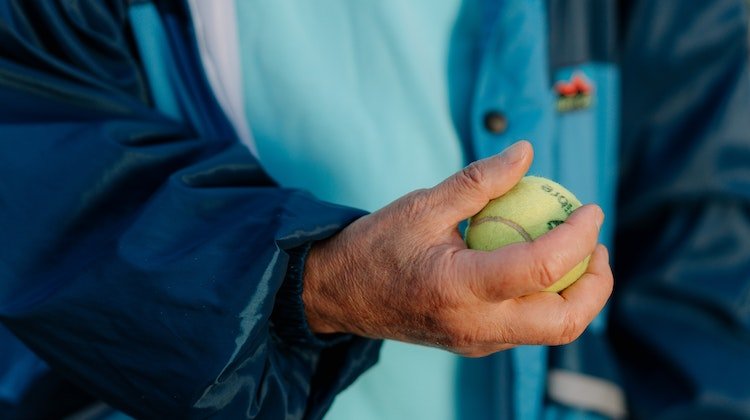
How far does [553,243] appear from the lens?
85 centimetres

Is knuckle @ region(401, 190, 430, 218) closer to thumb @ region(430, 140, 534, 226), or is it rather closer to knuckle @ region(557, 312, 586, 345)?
thumb @ region(430, 140, 534, 226)

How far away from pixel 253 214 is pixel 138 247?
17 centimetres

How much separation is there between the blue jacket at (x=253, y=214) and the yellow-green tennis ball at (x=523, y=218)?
0.22 meters

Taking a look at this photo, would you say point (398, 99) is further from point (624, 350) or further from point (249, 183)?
point (624, 350)

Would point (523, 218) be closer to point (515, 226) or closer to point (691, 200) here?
point (515, 226)

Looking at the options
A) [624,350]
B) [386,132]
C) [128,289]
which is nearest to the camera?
[128,289]

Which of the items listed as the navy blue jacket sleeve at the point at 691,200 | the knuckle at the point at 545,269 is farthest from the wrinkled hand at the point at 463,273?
the navy blue jacket sleeve at the point at 691,200

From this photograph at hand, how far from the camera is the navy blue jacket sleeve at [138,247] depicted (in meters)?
0.98

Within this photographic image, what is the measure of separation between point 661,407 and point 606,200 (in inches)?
18.6

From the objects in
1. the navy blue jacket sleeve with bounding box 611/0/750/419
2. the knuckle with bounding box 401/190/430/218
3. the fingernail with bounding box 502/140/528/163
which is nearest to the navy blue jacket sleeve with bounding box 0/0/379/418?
the knuckle with bounding box 401/190/430/218

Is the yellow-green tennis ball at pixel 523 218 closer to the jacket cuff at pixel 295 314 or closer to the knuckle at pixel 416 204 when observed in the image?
the knuckle at pixel 416 204

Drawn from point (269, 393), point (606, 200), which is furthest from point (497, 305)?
point (606, 200)

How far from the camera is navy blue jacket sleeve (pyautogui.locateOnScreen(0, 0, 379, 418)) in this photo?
98cm

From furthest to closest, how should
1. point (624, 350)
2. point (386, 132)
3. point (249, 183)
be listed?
point (624, 350) → point (386, 132) → point (249, 183)
